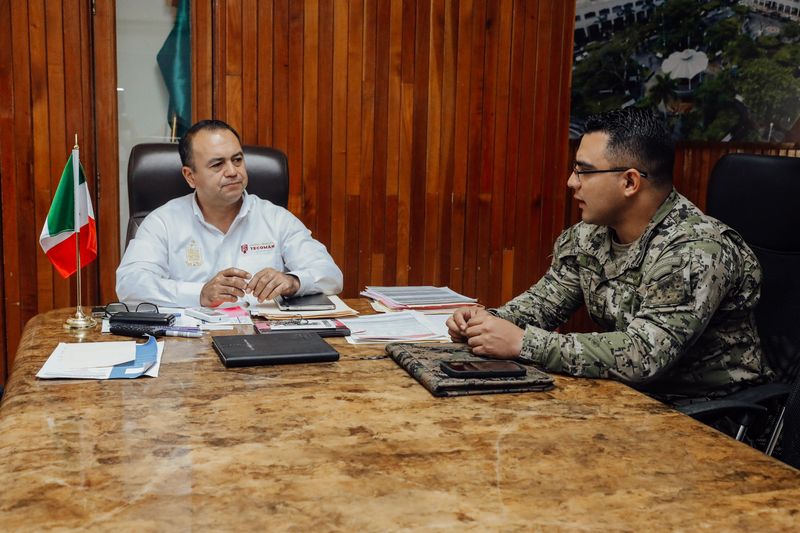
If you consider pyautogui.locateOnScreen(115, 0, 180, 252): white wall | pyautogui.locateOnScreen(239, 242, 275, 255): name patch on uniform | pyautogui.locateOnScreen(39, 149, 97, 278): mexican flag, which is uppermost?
pyautogui.locateOnScreen(115, 0, 180, 252): white wall

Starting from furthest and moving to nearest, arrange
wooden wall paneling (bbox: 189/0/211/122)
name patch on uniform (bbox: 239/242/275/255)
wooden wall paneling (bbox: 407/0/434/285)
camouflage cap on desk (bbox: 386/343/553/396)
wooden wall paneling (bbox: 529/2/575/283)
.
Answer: wooden wall paneling (bbox: 529/2/575/283)
wooden wall paneling (bbox: 407/0/434/285)
wooden wall paneling (bbox: 189/0/211/122)
name patch on uniform (bbox: 239/242/275/255)
camouflage cap on desk (bbox: 386/343/553/396)

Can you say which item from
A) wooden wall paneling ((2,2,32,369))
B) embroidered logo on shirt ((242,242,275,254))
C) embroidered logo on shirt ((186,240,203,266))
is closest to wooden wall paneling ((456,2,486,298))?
embroidered logo on shirt ((242,242,275,254))

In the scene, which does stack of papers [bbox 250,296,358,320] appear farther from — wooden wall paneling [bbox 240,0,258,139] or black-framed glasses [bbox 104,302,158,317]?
wooden wall paneling [bbox 240,0,258,139]

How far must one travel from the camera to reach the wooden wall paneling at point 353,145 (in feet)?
12.4

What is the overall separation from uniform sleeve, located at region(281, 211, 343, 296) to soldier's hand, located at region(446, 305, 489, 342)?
0.76 metres

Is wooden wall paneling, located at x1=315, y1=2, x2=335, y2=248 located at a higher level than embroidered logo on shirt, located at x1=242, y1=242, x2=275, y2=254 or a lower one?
higher

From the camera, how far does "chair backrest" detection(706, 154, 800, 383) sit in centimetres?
219

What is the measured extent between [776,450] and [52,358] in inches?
68.6

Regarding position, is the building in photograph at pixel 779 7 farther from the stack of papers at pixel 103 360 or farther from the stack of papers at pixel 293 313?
the stack of papers at pixel 103 360

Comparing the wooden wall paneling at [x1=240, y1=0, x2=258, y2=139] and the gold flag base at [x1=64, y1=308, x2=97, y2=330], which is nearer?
the gold flag base at [x1=64, y1=308, x2=97, y2=330]

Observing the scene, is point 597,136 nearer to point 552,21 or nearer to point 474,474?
point 474,474

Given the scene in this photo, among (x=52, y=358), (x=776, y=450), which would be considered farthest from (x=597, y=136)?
(x=52, y=358)

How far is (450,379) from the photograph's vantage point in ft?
5.01

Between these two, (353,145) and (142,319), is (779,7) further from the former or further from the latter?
(142,319)
